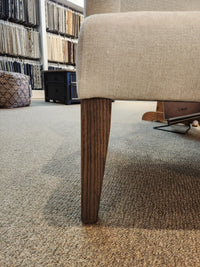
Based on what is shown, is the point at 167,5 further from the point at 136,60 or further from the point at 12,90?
the point at 12,90

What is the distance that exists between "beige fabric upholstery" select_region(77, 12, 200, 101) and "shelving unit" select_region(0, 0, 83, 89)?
3.27 metres

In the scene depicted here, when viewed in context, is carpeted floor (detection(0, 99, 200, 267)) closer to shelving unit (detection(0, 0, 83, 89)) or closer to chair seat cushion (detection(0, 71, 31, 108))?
chair seat cushion (detection(0, 71, 31, 108))

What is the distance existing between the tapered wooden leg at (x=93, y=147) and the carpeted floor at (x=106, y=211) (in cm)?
5

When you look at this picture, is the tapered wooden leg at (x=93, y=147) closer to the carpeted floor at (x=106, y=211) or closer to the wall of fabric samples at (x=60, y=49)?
the carpeted floor at (x=106, y=211)

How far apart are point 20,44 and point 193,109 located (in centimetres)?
305

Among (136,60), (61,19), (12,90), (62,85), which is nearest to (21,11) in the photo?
(61,19)

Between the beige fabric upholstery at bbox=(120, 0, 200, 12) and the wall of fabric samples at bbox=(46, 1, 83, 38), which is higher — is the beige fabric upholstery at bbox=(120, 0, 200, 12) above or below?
below

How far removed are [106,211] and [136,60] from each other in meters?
0.31

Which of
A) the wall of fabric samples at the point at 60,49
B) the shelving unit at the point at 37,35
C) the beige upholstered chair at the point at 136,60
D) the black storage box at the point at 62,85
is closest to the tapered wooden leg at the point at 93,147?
the beige upholstered chair at the point at 136,60

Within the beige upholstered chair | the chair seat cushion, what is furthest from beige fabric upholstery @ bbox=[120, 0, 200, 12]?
the chair seat cushion

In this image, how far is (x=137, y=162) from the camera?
65cm

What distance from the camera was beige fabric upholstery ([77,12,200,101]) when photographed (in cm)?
26

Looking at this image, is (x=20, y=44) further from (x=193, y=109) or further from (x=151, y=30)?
(x=151, y=30)

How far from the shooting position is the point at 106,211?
0.38 m
